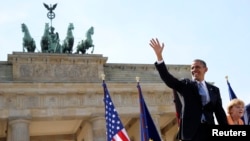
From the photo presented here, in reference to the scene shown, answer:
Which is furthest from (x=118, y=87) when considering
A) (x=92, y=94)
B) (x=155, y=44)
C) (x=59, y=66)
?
(x=155, y=44)

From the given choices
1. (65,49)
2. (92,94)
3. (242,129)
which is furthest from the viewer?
(65,49)

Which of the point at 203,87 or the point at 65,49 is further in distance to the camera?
the point at 65,49

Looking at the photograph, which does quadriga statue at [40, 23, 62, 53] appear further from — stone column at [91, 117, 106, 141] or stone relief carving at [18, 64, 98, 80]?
stone column at [91, 117, 106, 141]

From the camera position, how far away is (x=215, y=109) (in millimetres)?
3758

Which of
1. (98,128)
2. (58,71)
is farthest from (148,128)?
(58,71)

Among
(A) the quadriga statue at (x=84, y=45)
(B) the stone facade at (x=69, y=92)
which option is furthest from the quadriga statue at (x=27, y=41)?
(A) the quadriga statue at (x=84, y=45)

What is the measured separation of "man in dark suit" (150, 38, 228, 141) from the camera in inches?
138

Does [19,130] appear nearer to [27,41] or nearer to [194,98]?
[27,41]

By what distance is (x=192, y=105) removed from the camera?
360 cm

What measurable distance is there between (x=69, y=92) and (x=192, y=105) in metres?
20.4

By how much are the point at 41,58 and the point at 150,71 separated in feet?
20.3

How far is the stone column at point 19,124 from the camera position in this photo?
2222 cm

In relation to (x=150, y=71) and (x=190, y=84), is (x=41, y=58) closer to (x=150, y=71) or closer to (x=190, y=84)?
(x=150, y=71)

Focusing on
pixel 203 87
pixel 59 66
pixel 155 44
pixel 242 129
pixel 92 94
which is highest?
pixel 59 66
